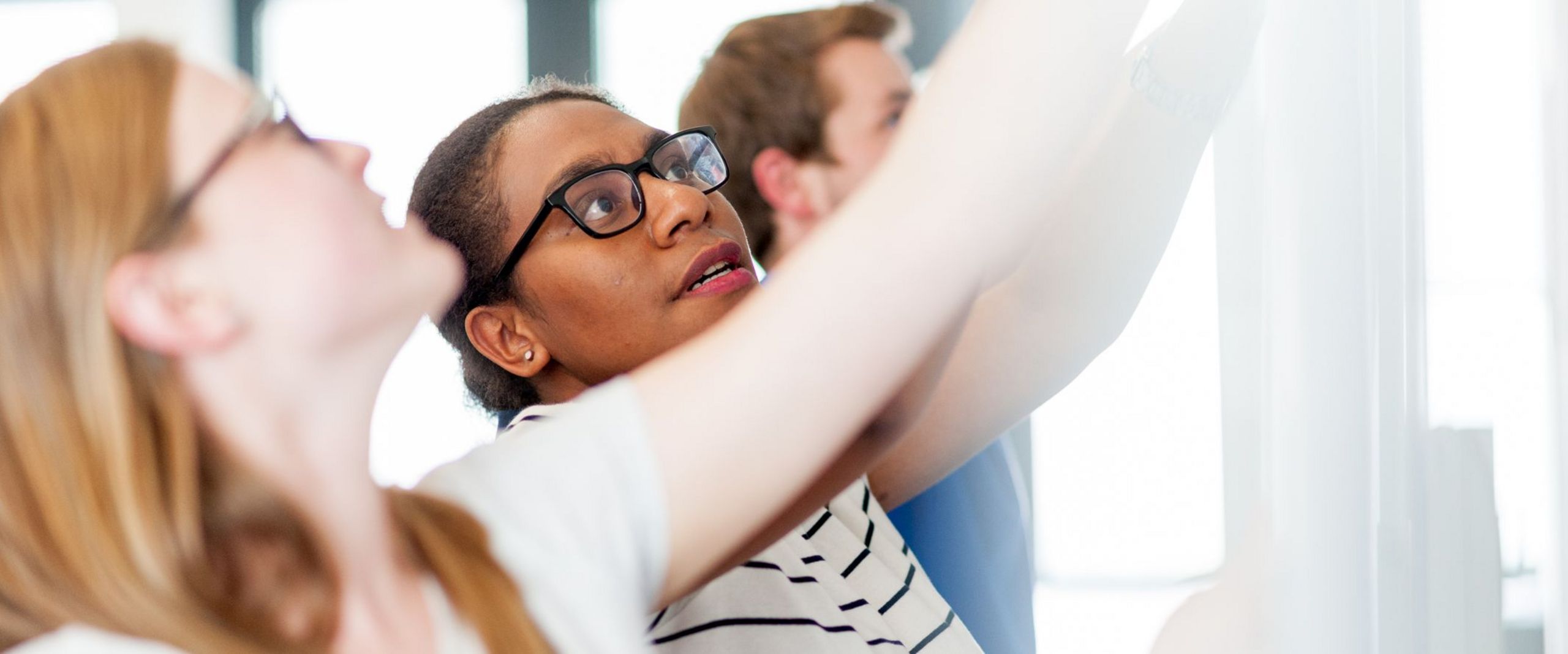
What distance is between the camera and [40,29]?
3549 millimetres

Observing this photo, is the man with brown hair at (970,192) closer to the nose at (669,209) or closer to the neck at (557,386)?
the nose at (669,209)

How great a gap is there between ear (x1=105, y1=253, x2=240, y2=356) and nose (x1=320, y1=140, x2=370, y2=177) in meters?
0.07

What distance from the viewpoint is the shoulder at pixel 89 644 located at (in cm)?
47

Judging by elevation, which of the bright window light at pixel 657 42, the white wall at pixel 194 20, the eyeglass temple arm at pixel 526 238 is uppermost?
the white wall at pixel 194 20

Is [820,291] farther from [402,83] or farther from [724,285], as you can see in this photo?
Result: [402,83]

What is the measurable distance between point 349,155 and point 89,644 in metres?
0.21

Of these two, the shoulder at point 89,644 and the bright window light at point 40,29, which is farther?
the bright window light at point 40,29

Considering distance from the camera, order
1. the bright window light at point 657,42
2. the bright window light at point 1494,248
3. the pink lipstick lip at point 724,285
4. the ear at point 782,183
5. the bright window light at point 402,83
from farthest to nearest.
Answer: the bright window light at point 657,42, the bright window light at point 402,83, the ear at point 782,183, the pink lipstick lip at point 724,285, the bright window light at point 1494,248

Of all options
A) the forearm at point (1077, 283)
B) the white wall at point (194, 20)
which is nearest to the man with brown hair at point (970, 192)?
the forearm at point (1077, 283)

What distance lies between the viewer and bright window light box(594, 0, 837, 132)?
3393mm

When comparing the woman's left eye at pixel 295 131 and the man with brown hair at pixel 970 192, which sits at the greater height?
the woman's left eye at pixel 295 131

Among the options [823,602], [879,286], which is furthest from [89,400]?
[823,602]

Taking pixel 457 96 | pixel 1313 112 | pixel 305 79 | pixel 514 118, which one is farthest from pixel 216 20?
pixel 1313 112

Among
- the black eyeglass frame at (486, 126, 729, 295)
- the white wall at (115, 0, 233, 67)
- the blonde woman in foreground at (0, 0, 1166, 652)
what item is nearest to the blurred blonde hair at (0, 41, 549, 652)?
the blonde woman in foreground at (0, 0, 1166, 652)
